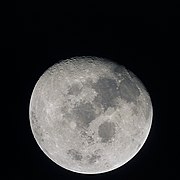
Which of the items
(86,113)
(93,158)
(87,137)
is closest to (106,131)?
(87,137)

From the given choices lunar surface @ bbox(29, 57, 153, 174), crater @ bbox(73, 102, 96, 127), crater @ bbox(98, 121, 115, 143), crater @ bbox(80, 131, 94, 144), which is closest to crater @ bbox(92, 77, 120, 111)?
lunar surface @ bbox(29, 57, 153, 174)

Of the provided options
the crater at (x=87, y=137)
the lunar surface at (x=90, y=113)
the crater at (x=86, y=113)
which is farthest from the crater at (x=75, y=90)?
the crater at (x=87, y=137)

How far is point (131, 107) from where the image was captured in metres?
6.80

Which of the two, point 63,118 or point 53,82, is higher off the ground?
point 53,82

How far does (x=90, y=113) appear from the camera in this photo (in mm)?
6594

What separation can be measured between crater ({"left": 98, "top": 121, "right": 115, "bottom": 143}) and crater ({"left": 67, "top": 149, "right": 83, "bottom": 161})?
43cm

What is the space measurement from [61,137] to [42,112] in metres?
0.48

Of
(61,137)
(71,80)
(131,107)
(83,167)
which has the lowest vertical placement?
(83,167)

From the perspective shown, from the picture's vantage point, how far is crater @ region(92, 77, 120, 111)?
6637 mm

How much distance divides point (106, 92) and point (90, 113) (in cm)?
39

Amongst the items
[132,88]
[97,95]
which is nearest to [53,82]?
[97,95]

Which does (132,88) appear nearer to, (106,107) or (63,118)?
(106,107)

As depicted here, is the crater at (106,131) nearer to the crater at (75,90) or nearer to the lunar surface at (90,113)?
the lunar surface at (90,113)

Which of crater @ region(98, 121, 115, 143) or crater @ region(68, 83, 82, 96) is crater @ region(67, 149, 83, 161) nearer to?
crater @ region(98, 121, 115, 143)
